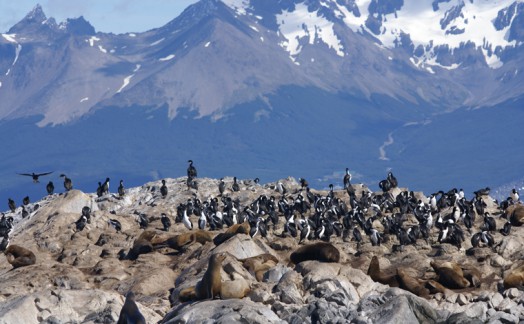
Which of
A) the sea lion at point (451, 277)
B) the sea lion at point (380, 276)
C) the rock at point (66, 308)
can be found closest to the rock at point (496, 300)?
the sea lion at point (451, 277)

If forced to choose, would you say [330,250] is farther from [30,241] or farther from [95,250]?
[30,241]

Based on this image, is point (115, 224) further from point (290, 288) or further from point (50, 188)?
point (290, 288)

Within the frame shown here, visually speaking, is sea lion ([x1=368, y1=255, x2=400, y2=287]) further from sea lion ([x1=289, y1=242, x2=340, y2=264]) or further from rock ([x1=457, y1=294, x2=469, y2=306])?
rock ([x1=457, y1=294, x2=469, y2=306])

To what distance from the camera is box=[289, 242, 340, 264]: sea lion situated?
139 feet

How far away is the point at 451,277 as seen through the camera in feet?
133

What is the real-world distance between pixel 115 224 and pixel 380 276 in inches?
801

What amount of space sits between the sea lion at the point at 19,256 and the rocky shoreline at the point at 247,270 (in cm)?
52

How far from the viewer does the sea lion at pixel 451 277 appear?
4056 cm

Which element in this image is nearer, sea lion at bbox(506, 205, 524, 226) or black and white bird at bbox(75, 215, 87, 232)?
sea lion at bbox(506, 205, 524, 226)

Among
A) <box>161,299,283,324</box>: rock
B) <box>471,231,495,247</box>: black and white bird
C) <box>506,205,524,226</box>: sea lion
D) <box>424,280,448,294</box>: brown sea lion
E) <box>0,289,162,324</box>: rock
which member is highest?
<box>506,205,524,226</box>: sea lion

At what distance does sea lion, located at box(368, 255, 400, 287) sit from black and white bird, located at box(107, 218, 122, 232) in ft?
63.0

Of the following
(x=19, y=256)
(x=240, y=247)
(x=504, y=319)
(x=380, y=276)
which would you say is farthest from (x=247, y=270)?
(x=19, y=256)

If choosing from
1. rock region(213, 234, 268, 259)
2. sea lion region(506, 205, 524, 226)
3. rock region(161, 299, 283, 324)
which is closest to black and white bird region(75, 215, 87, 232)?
rock region(213, 234, 268, 259)

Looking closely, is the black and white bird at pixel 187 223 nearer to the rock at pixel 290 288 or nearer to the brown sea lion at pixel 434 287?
the rock at pixel 290 288
